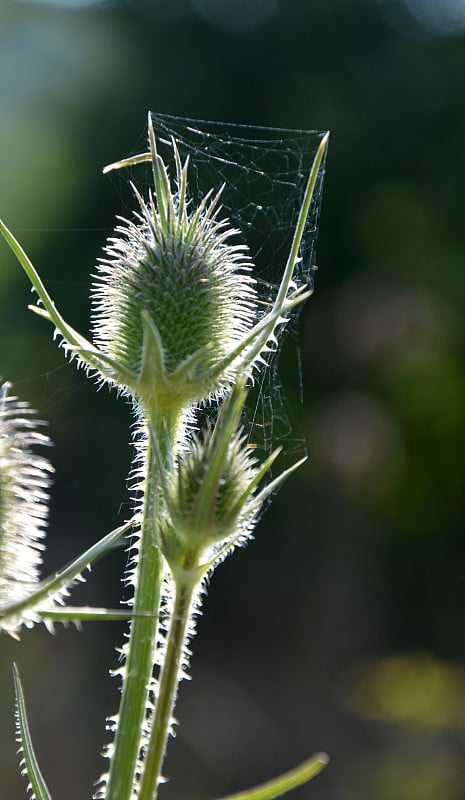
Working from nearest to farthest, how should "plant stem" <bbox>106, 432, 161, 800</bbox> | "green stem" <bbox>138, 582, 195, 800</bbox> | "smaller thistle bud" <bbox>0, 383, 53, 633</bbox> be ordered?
"green stem" <bbox>138, 582, 195, 800</bbox>
"plant stem" <bbox>106, 432, 161, 800</bbox>
"smaller thistle bud" <bbox>0, 383, 53, 633</bbox>

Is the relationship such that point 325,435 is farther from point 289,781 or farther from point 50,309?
point 289,781

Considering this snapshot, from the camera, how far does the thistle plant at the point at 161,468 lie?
1.38 meters

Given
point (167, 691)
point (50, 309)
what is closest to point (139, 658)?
point (167, 691)

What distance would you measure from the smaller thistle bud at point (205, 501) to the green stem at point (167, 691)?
0.05 m

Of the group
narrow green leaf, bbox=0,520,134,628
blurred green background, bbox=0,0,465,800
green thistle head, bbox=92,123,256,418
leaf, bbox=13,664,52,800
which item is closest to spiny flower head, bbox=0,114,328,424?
green thistle head, bbox=92,123,256,418

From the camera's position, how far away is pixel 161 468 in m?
1.42

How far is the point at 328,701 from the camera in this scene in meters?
8.12

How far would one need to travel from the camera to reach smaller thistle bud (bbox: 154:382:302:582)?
54.8 inches

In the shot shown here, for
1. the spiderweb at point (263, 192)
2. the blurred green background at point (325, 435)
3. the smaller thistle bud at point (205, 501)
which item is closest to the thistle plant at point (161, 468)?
the smaller thistle bud at point (205, 501)

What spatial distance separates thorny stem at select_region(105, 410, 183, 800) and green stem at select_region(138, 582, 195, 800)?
0.15 feet

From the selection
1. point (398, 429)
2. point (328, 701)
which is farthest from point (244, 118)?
point (328, 701)

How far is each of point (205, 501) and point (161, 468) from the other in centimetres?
10

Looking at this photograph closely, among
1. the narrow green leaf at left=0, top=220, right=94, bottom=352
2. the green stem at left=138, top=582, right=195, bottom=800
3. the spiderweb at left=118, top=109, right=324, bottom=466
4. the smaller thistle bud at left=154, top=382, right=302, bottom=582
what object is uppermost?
the spiderweb at left=118, top=109, right=324, bottom=466

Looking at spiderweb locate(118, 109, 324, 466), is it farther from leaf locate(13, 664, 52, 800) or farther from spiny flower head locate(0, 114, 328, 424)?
leaf locate(13, 664, 52, 800)
